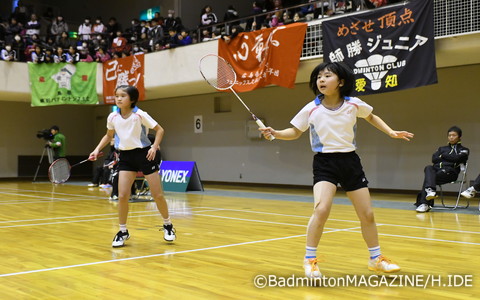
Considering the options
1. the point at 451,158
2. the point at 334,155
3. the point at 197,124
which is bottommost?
the point at 451,158

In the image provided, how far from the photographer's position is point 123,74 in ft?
61.4

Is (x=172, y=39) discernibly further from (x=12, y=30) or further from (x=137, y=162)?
(x=137, y=162)

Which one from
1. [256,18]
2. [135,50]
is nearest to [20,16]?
[135,50]

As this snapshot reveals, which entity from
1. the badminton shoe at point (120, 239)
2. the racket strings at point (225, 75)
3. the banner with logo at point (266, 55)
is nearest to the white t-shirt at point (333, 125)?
the badminton shoe at point (120, 239)

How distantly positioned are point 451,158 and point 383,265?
20.5ft

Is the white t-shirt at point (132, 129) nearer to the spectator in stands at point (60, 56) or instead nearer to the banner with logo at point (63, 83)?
the banner with logo at point (63, 83)

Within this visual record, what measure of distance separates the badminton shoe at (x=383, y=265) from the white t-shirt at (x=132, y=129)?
292 cm

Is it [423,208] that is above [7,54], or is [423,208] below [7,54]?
below

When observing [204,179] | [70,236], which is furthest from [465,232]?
[204,179]

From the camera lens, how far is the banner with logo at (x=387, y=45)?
11.2 m

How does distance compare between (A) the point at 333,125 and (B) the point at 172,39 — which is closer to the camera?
(A) the point at 333,125

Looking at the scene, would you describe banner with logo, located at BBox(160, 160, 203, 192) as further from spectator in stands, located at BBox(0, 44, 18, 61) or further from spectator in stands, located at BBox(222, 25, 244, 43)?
spectator in stands, located at BBox(0, 44, 18, 61)

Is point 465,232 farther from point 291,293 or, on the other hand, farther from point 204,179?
point 204,179

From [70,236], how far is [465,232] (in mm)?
5195
